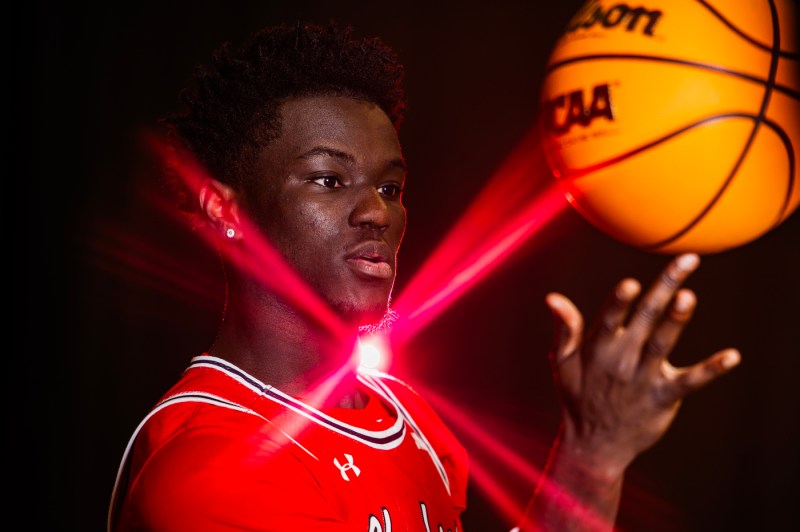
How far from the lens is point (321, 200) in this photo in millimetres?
1296

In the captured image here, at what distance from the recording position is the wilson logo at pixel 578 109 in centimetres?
109

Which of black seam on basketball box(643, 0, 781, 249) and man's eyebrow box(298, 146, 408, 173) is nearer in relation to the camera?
black seam on basketball box(643, 0, 781, 249)

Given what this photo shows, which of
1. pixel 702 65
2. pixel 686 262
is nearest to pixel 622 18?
pixel 702 65

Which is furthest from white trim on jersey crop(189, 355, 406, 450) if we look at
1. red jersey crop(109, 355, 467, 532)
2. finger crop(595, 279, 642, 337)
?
finger crop(595, 279, 642, 337)

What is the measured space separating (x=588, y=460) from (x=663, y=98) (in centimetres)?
51

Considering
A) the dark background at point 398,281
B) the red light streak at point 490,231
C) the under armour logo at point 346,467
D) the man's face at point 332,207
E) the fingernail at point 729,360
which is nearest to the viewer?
the fingernail at point 729,360

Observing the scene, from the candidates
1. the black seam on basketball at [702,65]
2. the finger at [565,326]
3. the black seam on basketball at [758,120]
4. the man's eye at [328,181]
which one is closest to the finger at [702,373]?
the finger at [565,326]

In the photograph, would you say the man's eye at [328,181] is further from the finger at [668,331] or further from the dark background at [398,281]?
the dark background at [398,281]

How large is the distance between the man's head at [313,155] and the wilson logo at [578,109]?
32 cm

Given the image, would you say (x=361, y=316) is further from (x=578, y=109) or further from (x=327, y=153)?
(x=578, y=109)

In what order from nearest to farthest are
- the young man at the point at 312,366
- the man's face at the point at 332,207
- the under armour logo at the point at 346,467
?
the young man at the point at 312,366
the under armour logo at the point at 346,467
the man's face at the point at 332,207

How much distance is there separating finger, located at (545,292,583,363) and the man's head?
1.54 ft

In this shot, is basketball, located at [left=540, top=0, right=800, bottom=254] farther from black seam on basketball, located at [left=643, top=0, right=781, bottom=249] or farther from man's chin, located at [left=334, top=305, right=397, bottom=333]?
man's chin, located at [left=334, top=305, right=397, bottom=333]

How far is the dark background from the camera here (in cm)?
261
